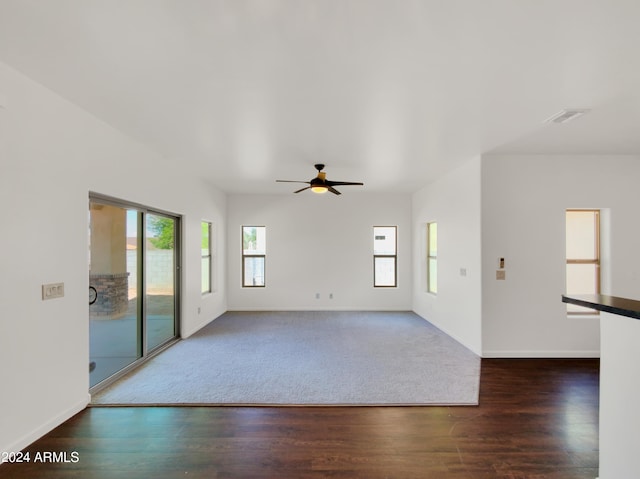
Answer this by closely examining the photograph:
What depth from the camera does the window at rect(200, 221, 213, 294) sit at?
5840 millimetres

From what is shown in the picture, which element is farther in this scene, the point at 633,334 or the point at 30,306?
the point at 30,306

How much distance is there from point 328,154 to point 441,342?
3220 mm

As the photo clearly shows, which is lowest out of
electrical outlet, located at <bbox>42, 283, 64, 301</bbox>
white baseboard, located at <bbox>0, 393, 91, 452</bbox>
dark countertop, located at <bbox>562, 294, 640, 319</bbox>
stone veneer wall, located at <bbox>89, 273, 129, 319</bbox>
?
white baseboard, located at <bbox>0, 393, 91, 452</bbox>

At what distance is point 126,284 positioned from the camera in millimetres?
3432

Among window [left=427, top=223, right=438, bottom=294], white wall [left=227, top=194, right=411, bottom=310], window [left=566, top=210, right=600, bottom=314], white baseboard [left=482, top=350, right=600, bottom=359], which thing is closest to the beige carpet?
white baseboard [left=482, top=350, right=600, bottom=359]

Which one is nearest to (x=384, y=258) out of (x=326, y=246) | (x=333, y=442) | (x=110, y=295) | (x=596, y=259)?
(x=326, y=246)

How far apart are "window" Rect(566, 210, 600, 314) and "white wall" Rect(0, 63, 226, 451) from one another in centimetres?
553

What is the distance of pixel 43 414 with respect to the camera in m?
2.26

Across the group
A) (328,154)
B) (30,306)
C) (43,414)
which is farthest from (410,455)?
(328,154)

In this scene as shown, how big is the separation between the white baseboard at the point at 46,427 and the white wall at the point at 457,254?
4341 mm

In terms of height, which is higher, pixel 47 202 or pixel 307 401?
pixel 47 202

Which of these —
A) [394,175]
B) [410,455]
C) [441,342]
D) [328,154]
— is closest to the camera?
[410,455]

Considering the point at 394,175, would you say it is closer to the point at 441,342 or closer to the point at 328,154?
the point at 328,154

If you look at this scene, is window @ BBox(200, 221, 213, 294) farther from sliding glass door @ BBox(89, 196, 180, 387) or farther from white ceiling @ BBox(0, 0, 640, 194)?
white ceiling @ BBox(0, 0, 640, 194)
